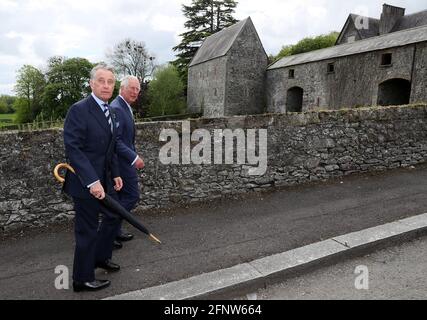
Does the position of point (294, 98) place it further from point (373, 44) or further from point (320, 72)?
point (373, 44)

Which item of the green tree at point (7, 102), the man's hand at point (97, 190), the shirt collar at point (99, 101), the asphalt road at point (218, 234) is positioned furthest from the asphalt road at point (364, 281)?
the green tree at point (7, 102)

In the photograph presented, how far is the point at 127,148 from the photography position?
3697mm

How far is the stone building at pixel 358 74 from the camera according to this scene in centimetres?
1884

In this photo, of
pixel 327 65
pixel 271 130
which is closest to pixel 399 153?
pixel 271 130

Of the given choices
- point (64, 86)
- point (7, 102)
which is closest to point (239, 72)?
point (64, 86)

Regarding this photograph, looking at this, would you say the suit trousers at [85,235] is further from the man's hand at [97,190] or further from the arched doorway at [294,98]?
the arched doorway at [294,98]

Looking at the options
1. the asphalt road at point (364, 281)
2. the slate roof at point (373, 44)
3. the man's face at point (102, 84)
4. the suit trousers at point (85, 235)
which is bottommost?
the asphalt road at point (364, 281)

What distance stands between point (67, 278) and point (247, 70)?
33180 millimetres

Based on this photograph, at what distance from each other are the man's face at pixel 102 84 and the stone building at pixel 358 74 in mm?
19603

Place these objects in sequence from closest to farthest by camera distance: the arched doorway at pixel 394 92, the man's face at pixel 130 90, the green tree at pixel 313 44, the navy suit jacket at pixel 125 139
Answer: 1. the navy suit jacket at pixel 125 139
2. the man's face at pixel 130 90
3. the arched doorway at pixel 394 92
4. the green tree at pixel 313 44

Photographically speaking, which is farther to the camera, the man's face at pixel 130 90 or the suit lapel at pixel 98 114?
the man's face at pixel 130 90

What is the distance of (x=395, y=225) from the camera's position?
4.20 meters

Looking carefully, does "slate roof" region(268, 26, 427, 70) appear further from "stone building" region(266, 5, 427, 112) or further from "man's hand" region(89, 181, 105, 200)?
"man's hand" region(89, 181, 105, 200)
